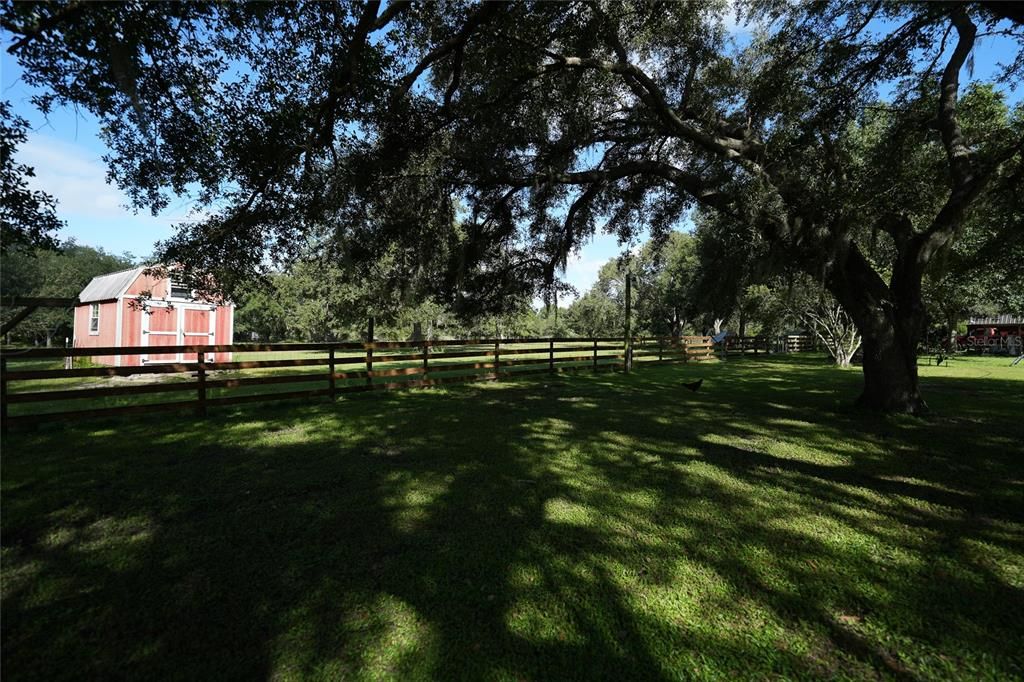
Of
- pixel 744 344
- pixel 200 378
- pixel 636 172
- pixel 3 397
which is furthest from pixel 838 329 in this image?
pixel 3 397

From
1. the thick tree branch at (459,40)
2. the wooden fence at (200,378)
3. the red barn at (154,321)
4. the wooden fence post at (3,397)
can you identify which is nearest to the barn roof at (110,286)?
the red barn at (154,321)

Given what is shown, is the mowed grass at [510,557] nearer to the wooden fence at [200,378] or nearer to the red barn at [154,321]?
the wooden fence at [200,378]

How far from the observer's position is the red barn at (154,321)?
16.5 meters

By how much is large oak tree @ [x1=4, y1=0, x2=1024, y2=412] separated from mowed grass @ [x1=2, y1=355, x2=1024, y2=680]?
3329mm

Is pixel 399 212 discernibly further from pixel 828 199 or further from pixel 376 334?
pixel 376 334

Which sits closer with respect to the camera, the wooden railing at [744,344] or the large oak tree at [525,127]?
the large oak tree at [525,127]

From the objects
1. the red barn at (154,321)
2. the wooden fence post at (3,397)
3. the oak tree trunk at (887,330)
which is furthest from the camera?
the red barn at (154,321)

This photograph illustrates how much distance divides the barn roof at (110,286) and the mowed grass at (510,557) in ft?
47.2

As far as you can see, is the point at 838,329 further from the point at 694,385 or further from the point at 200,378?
the point at 200,378

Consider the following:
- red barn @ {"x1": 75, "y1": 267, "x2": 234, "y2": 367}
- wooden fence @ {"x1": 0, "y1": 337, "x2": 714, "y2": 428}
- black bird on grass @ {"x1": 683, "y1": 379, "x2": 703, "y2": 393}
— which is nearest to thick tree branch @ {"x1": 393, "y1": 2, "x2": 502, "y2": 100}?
wooden fence @ {"x1": 0, "y1": 337, "x2": 714, "y2": 428}

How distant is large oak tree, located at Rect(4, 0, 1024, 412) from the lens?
5.88m

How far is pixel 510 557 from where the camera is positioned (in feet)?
9.90

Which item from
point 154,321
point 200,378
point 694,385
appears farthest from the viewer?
point 154,321

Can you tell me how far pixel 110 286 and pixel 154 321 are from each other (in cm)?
420
